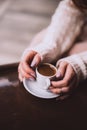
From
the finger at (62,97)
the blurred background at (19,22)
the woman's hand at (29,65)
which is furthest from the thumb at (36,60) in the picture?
the blurred background at (19,22)

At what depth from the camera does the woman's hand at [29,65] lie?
2.60ft

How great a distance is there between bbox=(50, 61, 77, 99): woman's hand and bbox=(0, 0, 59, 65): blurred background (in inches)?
18.0

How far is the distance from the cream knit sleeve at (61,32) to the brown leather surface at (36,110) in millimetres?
146

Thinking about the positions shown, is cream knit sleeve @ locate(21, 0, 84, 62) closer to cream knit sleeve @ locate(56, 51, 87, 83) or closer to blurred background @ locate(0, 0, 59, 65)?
cream knit sleeve @ locate(56, 51, 87, 83)

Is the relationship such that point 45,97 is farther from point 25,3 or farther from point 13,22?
point 25,3

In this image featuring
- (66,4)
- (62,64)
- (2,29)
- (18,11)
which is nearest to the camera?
(62,64)

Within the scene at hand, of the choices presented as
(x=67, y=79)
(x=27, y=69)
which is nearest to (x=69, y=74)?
(x=67, y=79)

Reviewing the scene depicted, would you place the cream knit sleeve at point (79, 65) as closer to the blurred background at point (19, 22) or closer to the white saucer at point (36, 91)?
the white saucer at point (36, 91)

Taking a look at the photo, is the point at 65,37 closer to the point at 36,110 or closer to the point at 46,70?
the point at 46,70

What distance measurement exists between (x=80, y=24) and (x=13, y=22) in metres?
0.48

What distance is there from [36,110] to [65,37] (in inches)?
13.5

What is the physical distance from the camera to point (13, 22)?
142cm

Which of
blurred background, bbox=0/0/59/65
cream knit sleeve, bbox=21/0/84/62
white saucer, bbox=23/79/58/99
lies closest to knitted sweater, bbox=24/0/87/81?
cream knit sleeve, bbox=21/0/84/62

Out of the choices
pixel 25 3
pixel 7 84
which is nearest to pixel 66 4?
pixel 7 84
